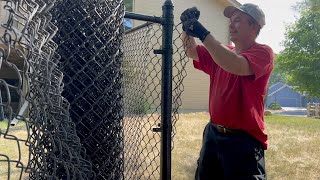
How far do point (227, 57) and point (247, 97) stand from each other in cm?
36

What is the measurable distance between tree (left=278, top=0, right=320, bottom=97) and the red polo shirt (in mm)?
22088

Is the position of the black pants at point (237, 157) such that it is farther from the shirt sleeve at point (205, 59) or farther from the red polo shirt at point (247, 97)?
the shirt sleeve at point (205, 59)

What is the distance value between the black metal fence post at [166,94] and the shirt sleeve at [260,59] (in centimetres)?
51

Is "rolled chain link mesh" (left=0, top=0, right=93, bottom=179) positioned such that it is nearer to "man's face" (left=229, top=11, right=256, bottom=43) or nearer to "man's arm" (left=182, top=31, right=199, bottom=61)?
"man's arm" (left=182, top=31, right=199, bottom=61)

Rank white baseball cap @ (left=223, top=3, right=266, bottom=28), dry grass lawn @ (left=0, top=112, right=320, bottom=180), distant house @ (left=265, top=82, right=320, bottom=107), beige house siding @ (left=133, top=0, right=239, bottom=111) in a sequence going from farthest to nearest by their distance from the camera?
1. distant house @ (left=265, top=82, right=320, bottom=107)
2. beige house siding @ (left=133, top=0, right=239, bottom=111)
3. dry grass lawn @ (left=0, top=112, right=320, bottom=180)
4. white baseball cap @ (left=223, top=3, right=266, bottom=28)

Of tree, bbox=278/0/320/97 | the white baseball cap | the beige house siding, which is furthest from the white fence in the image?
the white baseball cap

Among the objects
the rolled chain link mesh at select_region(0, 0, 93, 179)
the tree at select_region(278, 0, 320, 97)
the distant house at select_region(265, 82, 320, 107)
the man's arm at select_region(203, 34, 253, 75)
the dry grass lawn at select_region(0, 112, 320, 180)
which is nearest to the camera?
the rolled chain link mesh at select_region(0, 0, 93, 179)

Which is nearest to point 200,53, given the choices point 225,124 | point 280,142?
point 225,124

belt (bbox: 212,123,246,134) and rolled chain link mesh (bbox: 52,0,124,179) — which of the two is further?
belt (bbox: 212,123,246,134)

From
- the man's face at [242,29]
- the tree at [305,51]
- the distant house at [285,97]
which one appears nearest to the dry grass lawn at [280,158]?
the man's face at [242,29]

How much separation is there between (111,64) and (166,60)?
616 mm

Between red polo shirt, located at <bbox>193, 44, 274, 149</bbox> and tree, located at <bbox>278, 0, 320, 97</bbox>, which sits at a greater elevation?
tree, located at <bbox>278, 0, 320, 97</bbox>

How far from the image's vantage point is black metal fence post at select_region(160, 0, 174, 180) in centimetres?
234

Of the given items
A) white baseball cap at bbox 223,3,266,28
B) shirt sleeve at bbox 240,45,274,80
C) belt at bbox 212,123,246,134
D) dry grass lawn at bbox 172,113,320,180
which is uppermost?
white baseball cap at bbox 223,3,266,28
